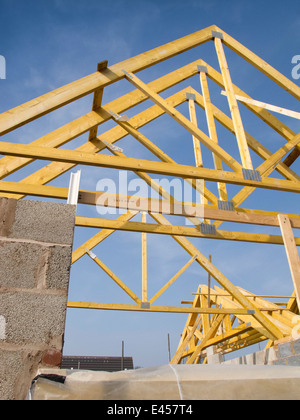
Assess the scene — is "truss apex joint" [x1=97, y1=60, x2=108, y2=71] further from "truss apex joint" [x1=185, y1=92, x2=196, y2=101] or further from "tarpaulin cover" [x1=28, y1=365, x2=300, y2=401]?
"tarpaulin cover" [x1=28, y1=365, x2=300, y2=401]

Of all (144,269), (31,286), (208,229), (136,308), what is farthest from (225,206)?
(144,269)

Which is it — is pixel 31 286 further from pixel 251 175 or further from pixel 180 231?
pixel 180 231

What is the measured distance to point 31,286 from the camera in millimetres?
2084

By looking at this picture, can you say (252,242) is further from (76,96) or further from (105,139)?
(76,96)

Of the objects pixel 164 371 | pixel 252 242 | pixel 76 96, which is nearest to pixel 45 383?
pixel 164 371

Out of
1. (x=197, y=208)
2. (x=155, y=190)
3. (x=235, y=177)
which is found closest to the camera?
(x=235, y=177)

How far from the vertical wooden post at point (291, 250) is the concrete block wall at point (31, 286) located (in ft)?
11.8

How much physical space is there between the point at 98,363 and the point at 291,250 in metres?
31.0

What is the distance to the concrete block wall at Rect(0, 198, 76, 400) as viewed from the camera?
1.90m

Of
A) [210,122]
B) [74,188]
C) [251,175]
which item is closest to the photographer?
[74,188]

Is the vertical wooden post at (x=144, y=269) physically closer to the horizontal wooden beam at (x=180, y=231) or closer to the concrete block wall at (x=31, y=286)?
the horizontal wooden beam at (x=180, y=231)

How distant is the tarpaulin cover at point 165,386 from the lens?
1.49 meters
